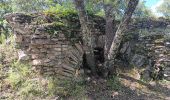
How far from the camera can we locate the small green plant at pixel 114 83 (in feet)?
24.0

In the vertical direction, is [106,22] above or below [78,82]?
above

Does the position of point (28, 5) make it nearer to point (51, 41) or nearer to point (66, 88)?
point (51, 41)

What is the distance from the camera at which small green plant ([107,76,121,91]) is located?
7.32 metres

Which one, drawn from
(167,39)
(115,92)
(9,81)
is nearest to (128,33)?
(167,39)

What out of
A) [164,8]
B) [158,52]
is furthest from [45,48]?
[164,8]

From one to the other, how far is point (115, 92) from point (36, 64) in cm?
195

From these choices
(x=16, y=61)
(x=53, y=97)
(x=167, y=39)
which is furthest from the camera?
(x=167, y=39)

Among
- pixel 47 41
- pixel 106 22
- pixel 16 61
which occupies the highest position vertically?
pixel 106 22

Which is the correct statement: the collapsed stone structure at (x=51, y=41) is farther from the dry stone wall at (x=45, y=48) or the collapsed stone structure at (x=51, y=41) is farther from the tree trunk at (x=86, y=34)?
the tree trunk at (x=86, y=34)

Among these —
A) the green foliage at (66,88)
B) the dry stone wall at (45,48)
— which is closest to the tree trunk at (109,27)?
the dry stone wall at (45,48)

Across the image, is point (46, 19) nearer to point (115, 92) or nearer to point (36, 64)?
point (36, 64)

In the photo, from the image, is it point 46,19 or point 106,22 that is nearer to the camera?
point 46,19

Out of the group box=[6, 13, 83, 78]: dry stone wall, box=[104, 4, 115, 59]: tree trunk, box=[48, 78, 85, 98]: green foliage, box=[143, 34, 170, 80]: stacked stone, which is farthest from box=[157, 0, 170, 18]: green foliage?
box=[48, 78, 85, 98]: green foliage

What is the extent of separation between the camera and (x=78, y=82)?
721 cm
